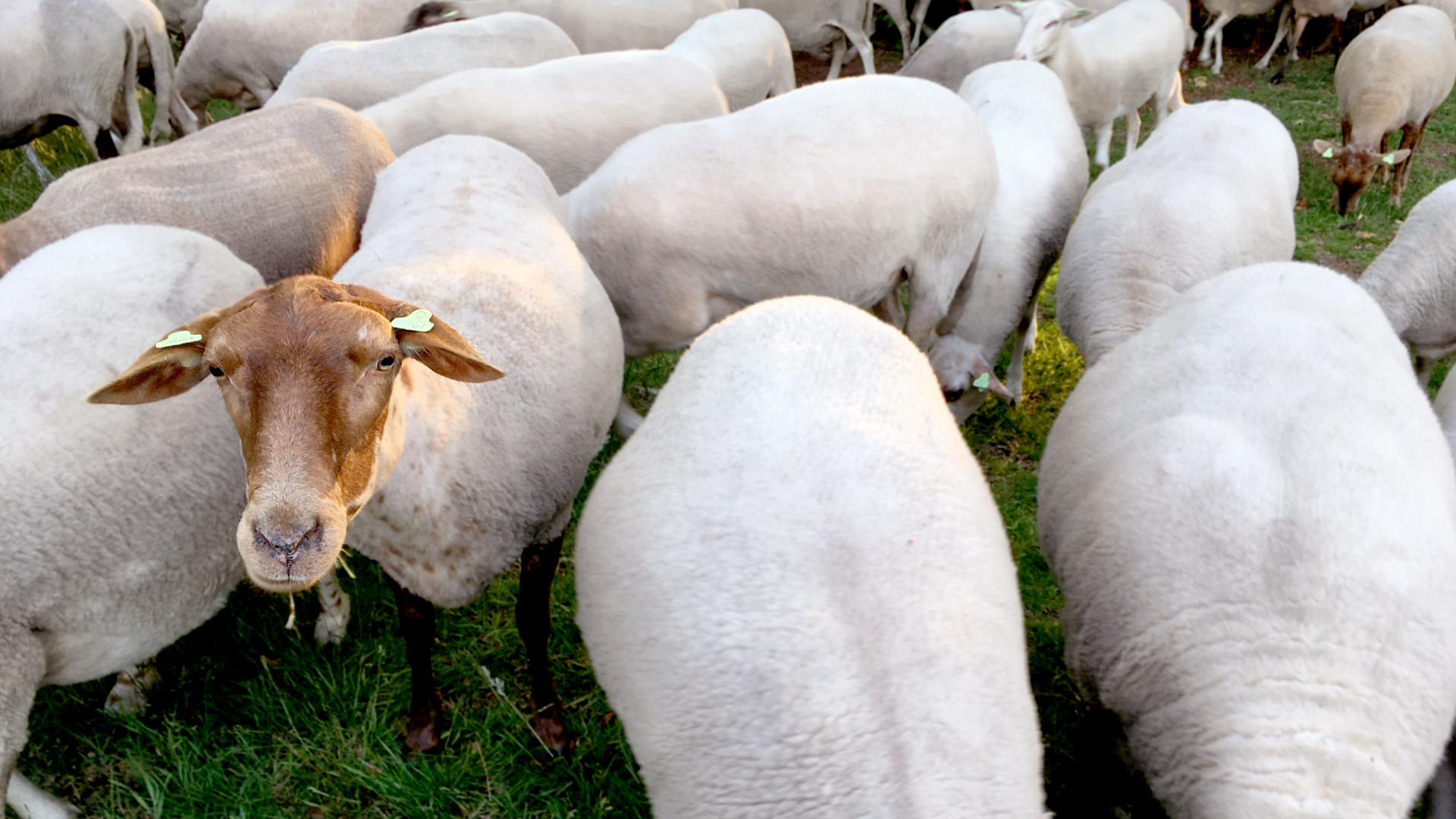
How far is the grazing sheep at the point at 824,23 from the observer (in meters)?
8.33

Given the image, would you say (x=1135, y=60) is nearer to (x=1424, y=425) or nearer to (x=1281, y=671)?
(x=1424, y=425)

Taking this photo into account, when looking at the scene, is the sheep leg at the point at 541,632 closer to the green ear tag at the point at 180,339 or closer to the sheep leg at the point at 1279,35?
the green ear tag at the point at 180,339

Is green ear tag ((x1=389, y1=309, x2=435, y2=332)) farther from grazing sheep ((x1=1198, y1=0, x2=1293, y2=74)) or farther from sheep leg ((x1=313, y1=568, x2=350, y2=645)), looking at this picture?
grazing sheep ((x1=1198, y1=0, x2=1293, y2=74))

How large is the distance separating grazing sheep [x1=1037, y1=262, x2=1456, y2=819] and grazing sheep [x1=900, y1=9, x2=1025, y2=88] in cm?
432

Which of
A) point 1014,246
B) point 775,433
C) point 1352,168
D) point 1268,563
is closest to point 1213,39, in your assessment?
point 1352,168

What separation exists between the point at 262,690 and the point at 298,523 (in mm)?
1469

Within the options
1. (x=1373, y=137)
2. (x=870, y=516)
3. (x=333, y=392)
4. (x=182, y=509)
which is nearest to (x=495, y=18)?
(x=182, y=509)

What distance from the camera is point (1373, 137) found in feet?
21.5

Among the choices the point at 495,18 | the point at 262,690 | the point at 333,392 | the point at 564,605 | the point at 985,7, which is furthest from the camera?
the point at 985,7

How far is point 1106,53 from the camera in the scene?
257 inches

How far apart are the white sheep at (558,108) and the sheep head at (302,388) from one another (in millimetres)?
2554

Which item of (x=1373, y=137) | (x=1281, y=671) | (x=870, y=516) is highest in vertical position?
(x=870, y=516)

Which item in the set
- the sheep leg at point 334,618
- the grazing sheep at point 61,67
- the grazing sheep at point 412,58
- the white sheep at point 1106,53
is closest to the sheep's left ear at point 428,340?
the sheep leg at point 334,618

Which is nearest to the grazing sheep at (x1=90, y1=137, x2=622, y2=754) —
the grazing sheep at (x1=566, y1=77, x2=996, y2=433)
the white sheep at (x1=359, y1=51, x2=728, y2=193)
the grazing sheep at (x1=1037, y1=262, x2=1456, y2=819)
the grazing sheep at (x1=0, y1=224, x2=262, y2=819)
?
the grazing sheep at (x1=566, y1=77, x2=996, y2=433)
